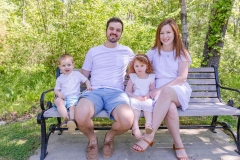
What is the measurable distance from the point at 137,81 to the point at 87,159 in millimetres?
1139

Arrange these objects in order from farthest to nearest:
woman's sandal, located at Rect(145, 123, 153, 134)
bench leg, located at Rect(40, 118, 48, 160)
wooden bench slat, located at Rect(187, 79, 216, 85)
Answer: wooden bench slat, located at Rect(187, 79, 216, 85), bench leg, located at Rect(40, 118, 48, 160), woman's sandal, located at Rect(145, 123, 153, 134)

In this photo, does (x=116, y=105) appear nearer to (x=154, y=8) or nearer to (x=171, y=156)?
(x=171, y=156)

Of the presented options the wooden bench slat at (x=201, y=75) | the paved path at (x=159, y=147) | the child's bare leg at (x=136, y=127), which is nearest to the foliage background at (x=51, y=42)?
the paved path at (x=159, y=147)

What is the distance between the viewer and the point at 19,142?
3068 millimetres

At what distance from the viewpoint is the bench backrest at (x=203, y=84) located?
332 centimetres

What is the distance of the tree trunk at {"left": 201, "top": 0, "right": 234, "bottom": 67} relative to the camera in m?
4.95

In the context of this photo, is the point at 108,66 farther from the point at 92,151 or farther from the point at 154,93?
the point at 92,151

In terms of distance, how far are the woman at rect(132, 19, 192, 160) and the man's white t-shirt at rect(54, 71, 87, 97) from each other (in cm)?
97

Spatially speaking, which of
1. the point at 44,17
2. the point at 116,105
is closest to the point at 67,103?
the point at 116,105

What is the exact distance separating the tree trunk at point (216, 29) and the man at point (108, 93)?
289 cm

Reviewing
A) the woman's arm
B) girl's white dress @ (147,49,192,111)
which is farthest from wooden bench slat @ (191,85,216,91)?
the woman's arm

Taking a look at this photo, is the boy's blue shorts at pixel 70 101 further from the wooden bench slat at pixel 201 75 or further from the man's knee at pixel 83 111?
the wooden bench slat at pixel 201 75

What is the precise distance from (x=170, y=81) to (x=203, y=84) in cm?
76

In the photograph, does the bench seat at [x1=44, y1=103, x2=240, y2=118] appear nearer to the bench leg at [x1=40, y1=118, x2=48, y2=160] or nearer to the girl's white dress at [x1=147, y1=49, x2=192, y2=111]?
the bench leg at [x1=40, y1=118, x2=48, y2=160]
